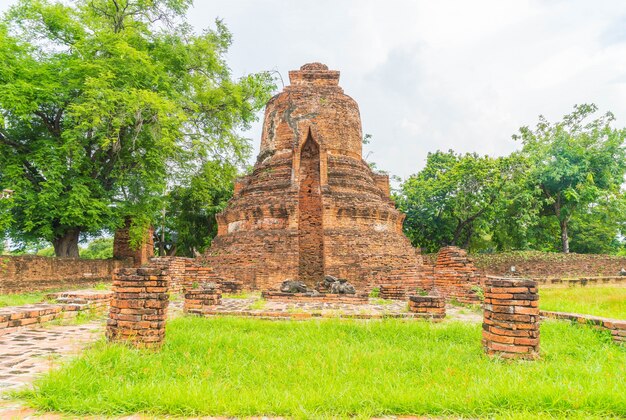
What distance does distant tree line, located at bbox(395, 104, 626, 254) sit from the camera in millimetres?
20283

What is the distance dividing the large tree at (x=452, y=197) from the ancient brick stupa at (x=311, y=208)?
19.8 feet

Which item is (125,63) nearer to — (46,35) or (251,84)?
(46,35)

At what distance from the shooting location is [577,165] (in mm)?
21250

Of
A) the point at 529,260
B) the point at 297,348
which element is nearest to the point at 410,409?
the point at 297,348

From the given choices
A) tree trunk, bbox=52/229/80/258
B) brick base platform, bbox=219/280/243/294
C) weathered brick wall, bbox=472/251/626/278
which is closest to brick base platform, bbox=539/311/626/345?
brick base platform, bbox=219/280/243/294

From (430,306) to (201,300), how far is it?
12.7 ft

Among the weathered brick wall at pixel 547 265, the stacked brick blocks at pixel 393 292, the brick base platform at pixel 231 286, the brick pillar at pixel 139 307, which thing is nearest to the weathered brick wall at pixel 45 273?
the brick base platform at pixel 231 286

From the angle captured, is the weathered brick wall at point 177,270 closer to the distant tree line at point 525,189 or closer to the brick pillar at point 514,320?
the brick pillar at point 514,320

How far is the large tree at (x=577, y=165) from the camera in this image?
21047 millimetres

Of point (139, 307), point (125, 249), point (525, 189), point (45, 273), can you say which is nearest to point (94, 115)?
→ point (45, 273)

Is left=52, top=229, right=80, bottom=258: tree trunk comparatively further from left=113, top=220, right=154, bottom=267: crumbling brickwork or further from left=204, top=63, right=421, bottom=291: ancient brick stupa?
left=204, top=63, right=421, bottom=291: ancient brick stupa

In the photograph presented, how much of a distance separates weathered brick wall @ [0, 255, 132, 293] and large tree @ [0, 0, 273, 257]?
1005 millimetres

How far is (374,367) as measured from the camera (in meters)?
3.52

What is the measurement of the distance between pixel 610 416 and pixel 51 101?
14077mm
